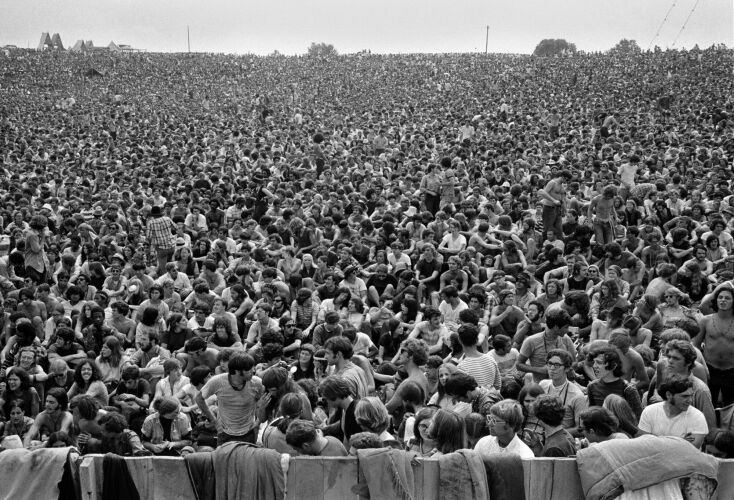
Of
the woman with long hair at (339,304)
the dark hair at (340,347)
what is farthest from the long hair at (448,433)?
the woman with long hair at (339,304)

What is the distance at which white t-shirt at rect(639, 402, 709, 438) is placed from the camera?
5.59 metres

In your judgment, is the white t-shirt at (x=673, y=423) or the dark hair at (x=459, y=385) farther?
the dark hair at (x=459, y=385)

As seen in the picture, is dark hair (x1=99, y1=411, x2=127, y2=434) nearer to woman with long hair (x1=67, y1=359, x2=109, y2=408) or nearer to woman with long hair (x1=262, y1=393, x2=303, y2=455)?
woman with long hair (x1=262, y1=393, x2=303, y2=455)

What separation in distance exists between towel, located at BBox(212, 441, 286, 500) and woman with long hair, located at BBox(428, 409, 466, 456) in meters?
1.02

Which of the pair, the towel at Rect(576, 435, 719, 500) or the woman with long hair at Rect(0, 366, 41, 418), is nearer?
the towel at Rect(576, 435, 719, 500)

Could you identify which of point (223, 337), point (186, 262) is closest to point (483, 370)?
point (223, 337)

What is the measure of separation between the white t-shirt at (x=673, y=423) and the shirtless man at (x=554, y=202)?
8382 mm

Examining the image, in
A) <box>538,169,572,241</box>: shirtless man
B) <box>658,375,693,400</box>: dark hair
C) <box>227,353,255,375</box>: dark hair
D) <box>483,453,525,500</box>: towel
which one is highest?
<box>538,169,572,241</box>: shirtless man

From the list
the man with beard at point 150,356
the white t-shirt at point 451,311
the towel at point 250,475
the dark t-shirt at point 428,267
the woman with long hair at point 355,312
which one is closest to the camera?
the towel at point 250,475

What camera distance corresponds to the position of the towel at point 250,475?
16.7 feet

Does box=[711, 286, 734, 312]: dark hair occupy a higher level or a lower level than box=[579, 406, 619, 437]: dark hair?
higher

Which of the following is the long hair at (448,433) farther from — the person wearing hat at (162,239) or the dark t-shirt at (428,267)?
the person wearing hat at (162,239)

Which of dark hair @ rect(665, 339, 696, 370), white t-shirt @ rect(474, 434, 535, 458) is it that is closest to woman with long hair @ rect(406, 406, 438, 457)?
white t-shirt @ rect(474, 434, 535, 458)

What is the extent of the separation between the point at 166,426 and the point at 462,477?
3.29 m
